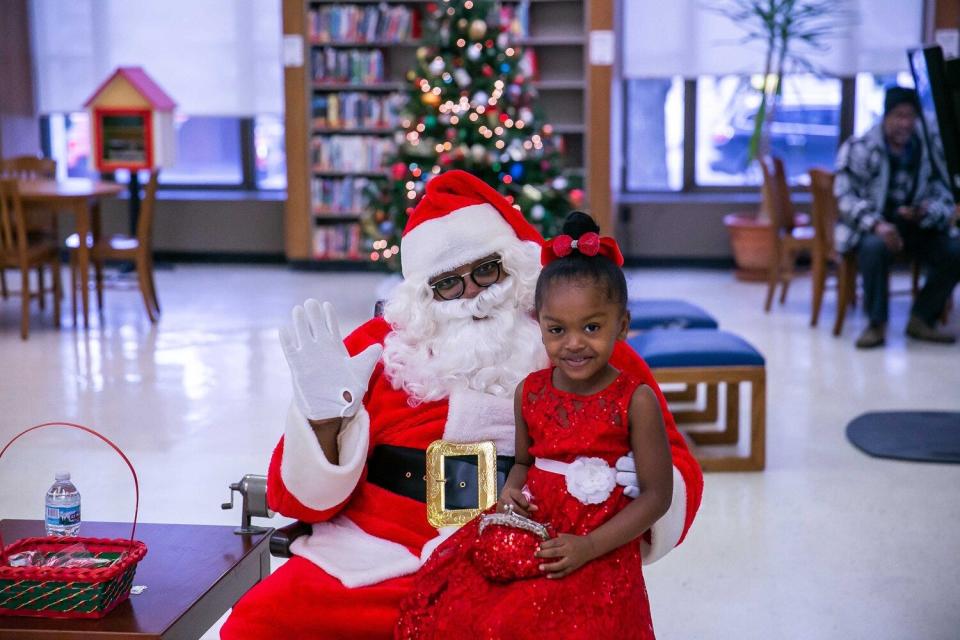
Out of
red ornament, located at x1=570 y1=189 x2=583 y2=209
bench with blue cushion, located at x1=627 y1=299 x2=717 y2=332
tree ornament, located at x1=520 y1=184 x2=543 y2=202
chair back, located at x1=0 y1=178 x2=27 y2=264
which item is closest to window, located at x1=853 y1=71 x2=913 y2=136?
red ornament, located at x1=570 y1=189 x2=583 y2=209

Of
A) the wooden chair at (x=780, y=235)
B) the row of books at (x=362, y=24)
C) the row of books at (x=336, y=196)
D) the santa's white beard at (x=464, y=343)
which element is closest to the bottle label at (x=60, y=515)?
the santa's white beard at (x=464, y=343)

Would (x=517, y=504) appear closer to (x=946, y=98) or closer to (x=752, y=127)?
(x=946, y=98)

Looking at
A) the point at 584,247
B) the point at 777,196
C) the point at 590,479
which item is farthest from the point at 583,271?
the point at 777,196

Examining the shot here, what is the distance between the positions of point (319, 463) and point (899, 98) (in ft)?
17.3

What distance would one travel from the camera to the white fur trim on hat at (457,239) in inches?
94.4

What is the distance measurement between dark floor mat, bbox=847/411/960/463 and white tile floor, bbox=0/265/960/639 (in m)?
0.08

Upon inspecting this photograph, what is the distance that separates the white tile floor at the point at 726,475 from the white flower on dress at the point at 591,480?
1196 millimetres

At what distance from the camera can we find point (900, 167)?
6.62m

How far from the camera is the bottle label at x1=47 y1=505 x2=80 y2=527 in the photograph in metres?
2.27

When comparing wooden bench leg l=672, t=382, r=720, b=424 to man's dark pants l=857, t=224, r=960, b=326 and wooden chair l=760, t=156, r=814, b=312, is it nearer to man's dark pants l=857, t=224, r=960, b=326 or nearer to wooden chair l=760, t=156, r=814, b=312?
man's dark pants l=857, t=224, r=960, b=326

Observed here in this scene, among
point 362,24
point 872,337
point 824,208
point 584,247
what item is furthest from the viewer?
point 362,24

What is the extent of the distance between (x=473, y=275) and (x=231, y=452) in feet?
7.79

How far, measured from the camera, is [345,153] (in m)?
9.08

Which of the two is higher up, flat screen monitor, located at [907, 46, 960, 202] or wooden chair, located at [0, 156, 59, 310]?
flat screen monitor, located at [907, 46, 960, 202]
